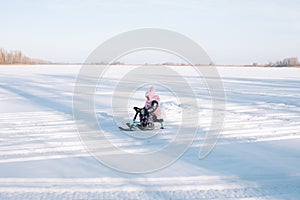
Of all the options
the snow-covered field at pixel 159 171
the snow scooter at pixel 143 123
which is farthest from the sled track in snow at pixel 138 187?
the snow scooter at pixel 143 123

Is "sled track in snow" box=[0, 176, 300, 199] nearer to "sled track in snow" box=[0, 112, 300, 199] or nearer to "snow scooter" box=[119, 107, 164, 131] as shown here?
"sled track in snow" box=[0, 112, 300, 199]

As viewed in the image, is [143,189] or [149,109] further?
[149,109]

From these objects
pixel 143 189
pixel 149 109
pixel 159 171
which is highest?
pixel 149 109

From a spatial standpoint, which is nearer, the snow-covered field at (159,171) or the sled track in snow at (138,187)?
the sled track in snow at (138,187)

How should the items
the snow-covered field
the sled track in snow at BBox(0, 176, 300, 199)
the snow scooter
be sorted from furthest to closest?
the snow scooter, the snow-covered field, the sled track in snow at BBox(0, 176, 300, 199)

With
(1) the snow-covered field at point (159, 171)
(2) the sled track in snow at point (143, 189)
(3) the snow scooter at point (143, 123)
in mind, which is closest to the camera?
(2) the sled track in snow at point (143, 189)

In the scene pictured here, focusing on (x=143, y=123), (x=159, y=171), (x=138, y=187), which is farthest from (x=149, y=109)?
(x=138, y=187)

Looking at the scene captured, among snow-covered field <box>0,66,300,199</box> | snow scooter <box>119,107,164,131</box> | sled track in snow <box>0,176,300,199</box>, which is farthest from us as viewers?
snow scooter <box>119,107,164,131</box>

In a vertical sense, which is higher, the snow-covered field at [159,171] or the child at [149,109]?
the child at [149,109]

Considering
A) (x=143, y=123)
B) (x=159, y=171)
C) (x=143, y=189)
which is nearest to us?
(x=143, y=189)

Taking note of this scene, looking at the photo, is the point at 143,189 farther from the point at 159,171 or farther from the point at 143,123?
the point at 143,123

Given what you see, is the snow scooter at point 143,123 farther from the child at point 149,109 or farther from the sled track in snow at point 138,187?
the sled track in snow at point 138,187

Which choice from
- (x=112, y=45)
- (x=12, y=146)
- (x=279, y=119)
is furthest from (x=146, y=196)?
A: (x=279, y=119)

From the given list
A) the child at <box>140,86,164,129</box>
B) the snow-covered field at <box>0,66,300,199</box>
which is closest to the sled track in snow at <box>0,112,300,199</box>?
the snow-covered field at <box>0,66,300,199</box>
